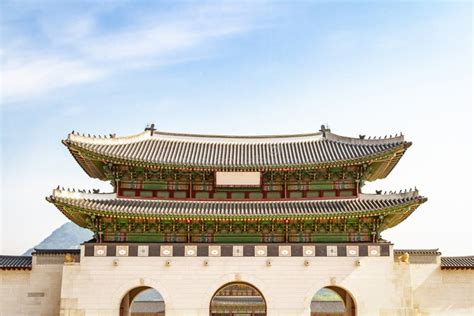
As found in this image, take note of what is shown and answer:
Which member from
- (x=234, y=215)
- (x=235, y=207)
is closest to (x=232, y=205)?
(x=235, y=207)

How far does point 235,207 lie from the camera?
27.2 meters

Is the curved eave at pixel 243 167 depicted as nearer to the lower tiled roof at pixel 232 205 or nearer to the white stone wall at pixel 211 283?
the lower tiled roof at pixel 232 205

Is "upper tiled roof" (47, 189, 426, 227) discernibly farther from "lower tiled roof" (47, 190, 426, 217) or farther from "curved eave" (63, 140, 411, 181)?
"curved eave" (63, 140, 411, 181)

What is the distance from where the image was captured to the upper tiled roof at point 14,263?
26953 mm

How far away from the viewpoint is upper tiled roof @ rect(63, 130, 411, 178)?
1070 inches

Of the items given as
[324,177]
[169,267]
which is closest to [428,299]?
[324,177]

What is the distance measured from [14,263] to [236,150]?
1318 centimetres

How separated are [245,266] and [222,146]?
7828 mm

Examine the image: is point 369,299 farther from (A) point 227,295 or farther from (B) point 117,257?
(A) point 227,295

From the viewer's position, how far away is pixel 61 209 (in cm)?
2645

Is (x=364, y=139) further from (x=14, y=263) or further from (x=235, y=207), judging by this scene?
(x=14, y=263)

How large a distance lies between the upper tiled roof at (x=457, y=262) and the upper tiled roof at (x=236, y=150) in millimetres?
5743

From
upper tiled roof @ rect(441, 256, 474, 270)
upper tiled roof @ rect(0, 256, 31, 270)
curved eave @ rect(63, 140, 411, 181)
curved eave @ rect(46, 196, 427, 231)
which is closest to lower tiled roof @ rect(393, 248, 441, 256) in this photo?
upper tiled roof @ rect(441, 256, 474, 270)

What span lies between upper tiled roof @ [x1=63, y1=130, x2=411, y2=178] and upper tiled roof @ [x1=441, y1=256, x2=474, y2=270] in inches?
226
